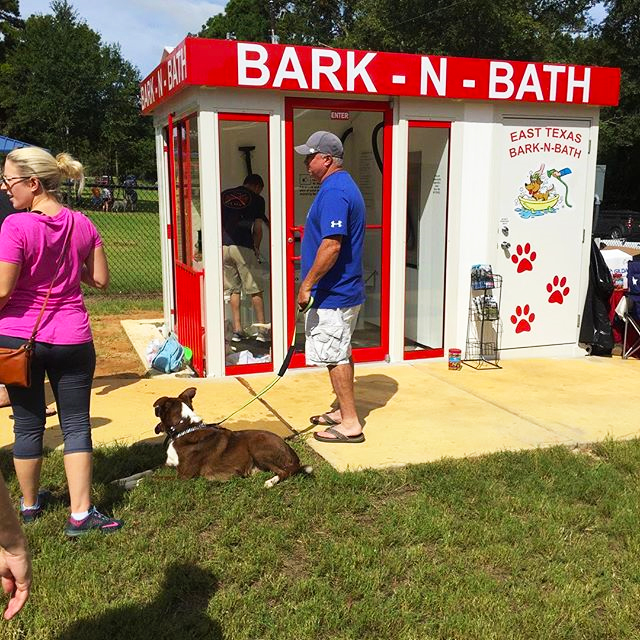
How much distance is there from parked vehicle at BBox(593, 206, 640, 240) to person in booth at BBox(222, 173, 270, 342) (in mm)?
23657

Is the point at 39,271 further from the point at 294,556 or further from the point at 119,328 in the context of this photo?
the point at 119,328

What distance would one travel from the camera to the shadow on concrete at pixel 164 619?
259cm

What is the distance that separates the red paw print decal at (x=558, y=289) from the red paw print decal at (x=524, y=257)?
12.5 inches

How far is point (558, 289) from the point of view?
720 cm

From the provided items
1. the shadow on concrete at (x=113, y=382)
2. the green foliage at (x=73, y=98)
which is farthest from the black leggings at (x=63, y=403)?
the green foliage at (x=73, y=98)

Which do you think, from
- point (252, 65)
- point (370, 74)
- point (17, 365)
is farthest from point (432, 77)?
point (17, 365)

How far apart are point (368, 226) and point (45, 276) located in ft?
13.4

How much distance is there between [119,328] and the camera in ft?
27.6

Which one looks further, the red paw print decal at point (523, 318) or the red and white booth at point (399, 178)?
the red paw print decal at point (523, 318)

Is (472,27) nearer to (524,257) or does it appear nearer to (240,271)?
(524,257)

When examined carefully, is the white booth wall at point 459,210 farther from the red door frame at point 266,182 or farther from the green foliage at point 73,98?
the green foliage at point 73,98

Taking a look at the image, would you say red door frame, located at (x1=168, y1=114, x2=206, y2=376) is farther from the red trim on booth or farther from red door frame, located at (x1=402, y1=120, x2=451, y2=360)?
red door frame, located at (x1=402, y1=120, x2=451, y2=360)

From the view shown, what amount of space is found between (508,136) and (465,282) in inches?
57.8

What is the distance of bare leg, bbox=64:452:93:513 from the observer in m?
3.22
